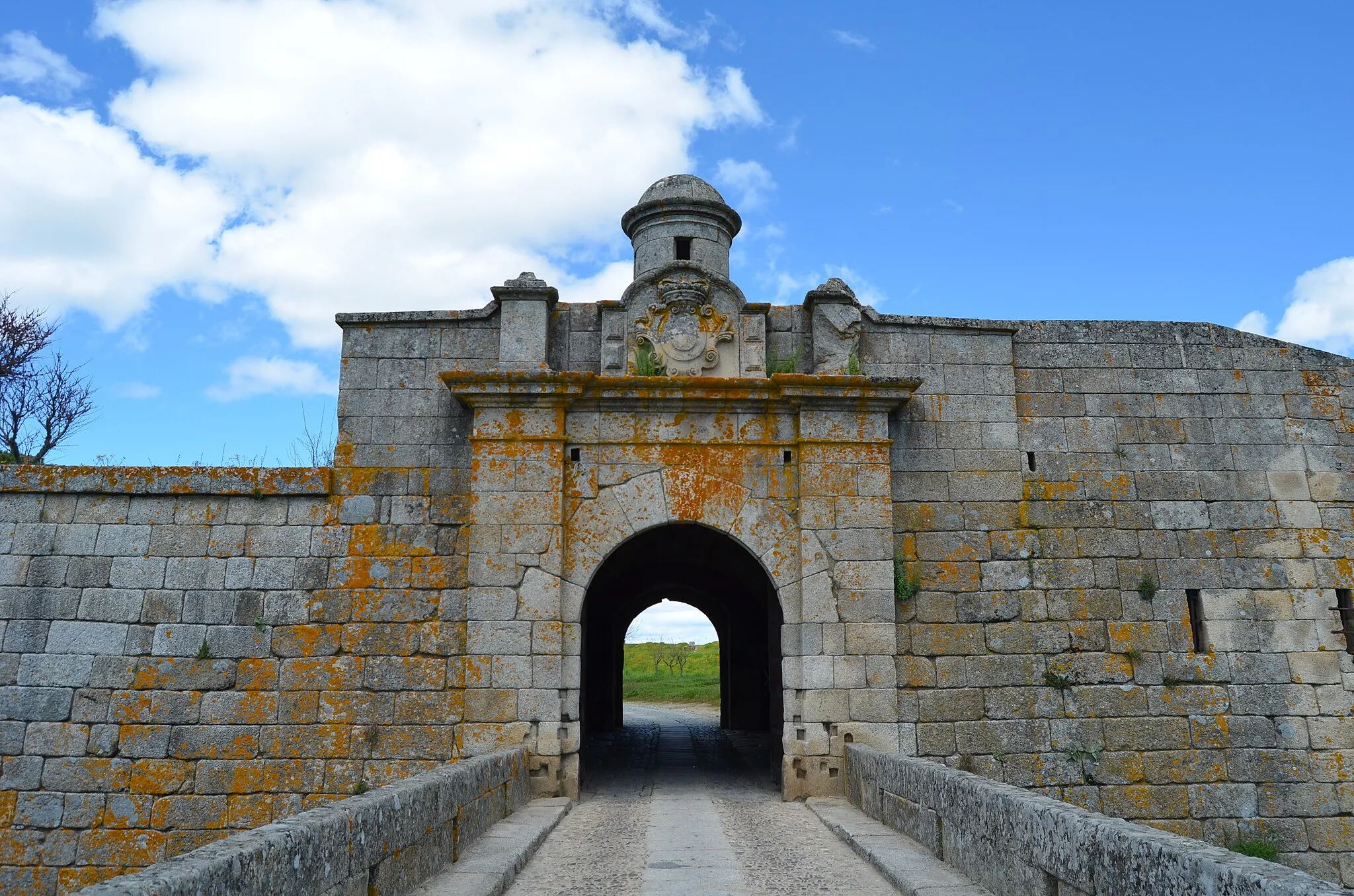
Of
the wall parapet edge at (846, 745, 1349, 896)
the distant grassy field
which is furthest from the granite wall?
the distant grassy field

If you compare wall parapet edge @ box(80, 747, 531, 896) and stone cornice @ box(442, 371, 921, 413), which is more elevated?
stone cornice @ box(442, 371, 921, 413)

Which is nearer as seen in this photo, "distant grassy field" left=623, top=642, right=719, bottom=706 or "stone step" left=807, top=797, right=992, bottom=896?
"stone step" left=807, top=797, right=992, bottom=896

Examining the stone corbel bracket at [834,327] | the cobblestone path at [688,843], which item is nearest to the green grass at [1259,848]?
the cobblestone path at [688,843]

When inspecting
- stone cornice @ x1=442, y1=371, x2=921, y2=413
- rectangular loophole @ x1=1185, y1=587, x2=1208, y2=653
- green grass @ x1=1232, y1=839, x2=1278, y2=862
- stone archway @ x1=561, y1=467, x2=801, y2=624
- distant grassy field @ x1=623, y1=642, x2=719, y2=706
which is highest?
stone cornice @ x1=442, y1=371, x2=921, y2=413

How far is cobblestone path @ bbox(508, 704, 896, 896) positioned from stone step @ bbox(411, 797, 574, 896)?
82 mm

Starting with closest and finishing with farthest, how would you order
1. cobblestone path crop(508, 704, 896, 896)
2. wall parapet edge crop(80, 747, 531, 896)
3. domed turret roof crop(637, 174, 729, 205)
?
wall parapet edge crop(80, 747, 531, 896), cobblestone path crop(508, 704, 896, 896), domed turret roof crop(637, 174, 729, 205)

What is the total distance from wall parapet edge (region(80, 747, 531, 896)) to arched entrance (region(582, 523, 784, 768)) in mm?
7010

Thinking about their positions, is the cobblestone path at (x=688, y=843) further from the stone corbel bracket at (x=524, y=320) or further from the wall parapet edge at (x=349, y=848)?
the stone corbel bracket at (x=524, y=320)

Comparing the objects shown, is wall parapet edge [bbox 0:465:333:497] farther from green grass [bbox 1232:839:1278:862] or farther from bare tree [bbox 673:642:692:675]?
bare tree [bbox 673:642:692:675]

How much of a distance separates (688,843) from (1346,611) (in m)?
6.73

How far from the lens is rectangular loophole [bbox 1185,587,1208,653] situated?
27.6 ft

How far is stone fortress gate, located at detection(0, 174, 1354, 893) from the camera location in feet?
25.6

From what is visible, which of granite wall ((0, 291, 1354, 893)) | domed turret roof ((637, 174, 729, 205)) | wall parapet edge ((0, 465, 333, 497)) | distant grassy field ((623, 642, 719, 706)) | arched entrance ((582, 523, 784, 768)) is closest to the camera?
granite wall ((0, 291, 1354, 893))

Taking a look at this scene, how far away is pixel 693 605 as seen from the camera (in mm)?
15805
